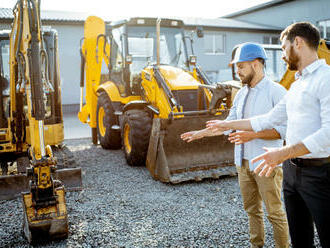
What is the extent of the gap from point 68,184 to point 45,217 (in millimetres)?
1703

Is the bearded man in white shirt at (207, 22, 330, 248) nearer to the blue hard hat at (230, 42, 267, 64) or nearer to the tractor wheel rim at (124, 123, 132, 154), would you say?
the blue hard hat at (230, 42, 267, 64)

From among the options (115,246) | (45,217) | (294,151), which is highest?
(294,151)

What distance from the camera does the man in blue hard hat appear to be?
9.36ft

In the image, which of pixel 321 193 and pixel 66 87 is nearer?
pixel 321 193

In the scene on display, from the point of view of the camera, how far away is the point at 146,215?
4.45 metres

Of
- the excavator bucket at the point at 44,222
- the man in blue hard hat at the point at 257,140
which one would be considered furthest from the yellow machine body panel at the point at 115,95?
the man in blue hard hat at the point at 257,140

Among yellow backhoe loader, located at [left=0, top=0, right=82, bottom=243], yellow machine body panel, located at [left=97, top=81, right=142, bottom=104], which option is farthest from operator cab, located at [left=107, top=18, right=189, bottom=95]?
yellow backhoe loader, located at [left=0, top=0, right=82, bottom=243]

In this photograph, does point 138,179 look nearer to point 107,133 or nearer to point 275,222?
point 107,133

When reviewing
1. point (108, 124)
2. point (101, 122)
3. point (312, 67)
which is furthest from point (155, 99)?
point (312, 67)

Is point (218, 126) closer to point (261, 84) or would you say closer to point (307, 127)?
point (261, 84)

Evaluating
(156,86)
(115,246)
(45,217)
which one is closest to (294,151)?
(115,246)

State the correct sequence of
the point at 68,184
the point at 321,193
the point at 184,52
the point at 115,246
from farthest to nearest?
the point at 184,52 → the point at 68,184 → the point at 115,246 → the point at 321,193

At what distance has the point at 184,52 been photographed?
24.7 feet

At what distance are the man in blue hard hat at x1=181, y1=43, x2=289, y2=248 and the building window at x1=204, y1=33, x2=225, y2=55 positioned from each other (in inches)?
788
